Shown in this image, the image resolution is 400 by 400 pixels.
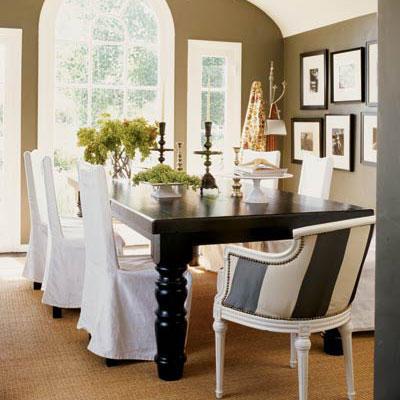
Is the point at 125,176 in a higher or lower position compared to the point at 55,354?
higher

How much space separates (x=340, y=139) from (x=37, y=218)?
9.08 feet

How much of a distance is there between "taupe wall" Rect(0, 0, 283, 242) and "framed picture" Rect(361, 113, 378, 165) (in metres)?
1.64

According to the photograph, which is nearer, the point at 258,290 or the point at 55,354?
the point at 258,290

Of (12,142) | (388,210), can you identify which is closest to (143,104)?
(12,142)

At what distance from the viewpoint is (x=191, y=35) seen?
6691 millimetres

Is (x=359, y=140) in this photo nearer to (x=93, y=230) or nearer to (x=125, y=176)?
(x=125, y=176)

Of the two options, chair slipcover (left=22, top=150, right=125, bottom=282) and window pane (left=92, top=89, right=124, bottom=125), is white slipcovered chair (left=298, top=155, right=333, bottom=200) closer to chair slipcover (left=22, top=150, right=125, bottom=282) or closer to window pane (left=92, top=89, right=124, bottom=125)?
chair slipcover (left=22, top=150, right=125, bottom=282)

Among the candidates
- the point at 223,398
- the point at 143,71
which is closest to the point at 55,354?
the point at 223,398

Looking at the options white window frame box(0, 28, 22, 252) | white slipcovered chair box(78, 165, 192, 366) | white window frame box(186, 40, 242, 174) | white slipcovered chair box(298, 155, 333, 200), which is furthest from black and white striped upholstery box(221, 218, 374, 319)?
white window frame box(186, 40, 242, 174)

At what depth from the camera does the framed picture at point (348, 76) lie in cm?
566

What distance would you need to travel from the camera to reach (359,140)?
18.9 ft

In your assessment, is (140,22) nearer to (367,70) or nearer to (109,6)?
(109,6)

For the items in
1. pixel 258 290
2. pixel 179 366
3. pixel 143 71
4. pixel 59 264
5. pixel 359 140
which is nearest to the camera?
pixel 258 290

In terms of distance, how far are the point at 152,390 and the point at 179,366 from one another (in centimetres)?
19
